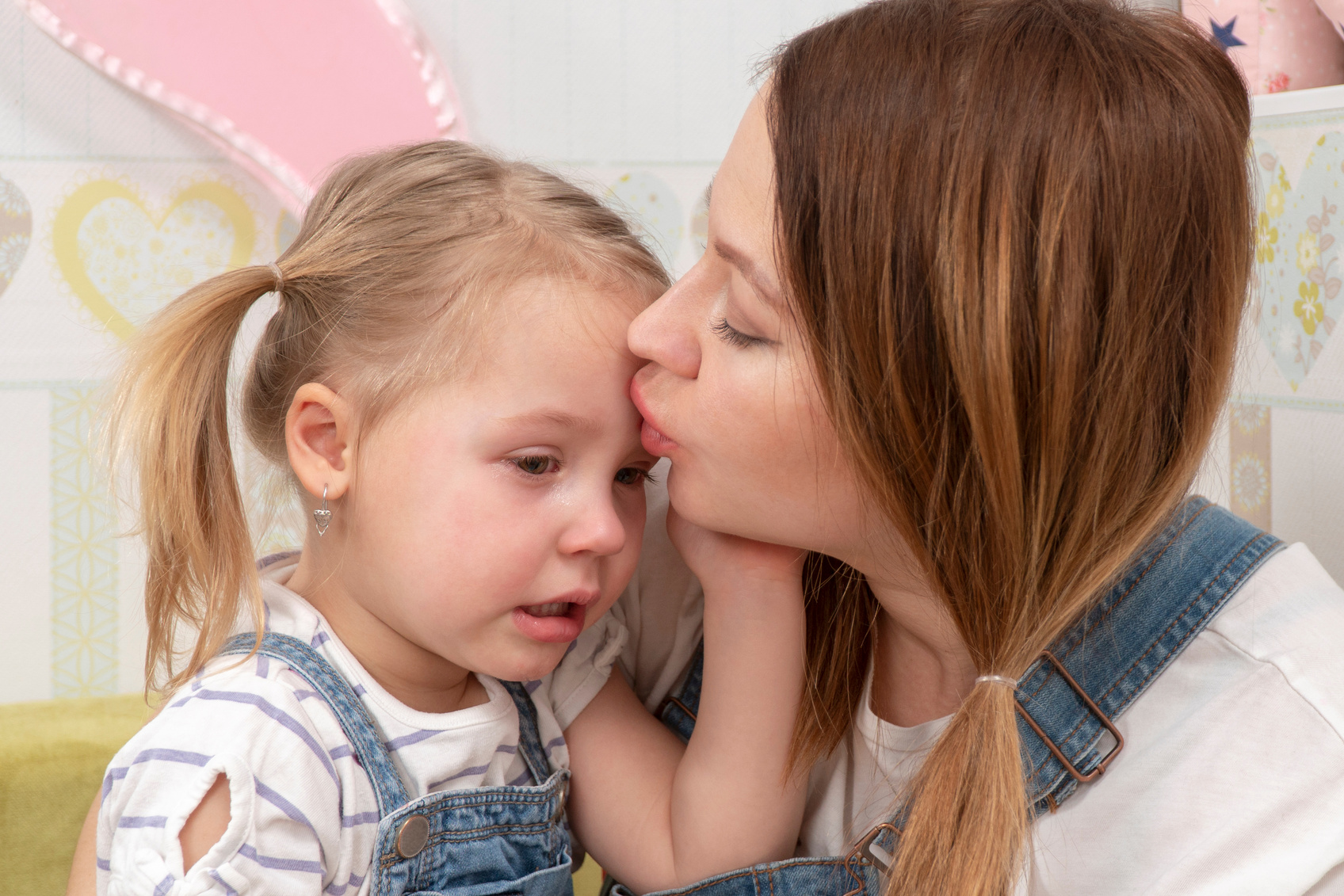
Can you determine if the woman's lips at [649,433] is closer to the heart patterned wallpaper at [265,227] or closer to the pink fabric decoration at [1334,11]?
the heart patterned wallpaper at [265,227]

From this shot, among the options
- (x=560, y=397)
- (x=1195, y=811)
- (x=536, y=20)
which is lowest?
(x=1195, y=811)

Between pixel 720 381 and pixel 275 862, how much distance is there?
462 mm

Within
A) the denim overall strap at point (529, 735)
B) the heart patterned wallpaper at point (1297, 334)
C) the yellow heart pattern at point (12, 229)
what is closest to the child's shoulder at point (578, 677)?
the denim overall strap at point (529, 735)

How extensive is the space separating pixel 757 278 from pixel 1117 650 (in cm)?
41

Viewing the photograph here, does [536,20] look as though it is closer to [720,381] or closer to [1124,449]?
[720,381]

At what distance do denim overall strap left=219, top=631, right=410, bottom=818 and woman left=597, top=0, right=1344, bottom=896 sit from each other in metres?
0.31

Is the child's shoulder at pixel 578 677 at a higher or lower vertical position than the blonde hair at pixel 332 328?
lower

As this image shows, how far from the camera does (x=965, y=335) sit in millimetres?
699

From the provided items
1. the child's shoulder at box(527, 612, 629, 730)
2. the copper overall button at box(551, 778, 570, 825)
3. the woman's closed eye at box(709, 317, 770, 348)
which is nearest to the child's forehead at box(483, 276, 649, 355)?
the woman's closed eye at box(709, 317, 770, 348)

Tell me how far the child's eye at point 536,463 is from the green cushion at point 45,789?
0.69 metres

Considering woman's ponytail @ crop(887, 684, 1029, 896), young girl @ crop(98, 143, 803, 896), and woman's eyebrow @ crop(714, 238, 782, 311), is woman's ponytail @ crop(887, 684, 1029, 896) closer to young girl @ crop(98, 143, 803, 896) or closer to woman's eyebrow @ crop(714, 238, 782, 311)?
young girl @ crop(98, 143, 803, 896)

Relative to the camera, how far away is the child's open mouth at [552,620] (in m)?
0.86

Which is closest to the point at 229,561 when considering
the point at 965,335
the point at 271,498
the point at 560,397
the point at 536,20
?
the point at 271,498

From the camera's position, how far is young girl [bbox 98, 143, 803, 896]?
82 centimetres
